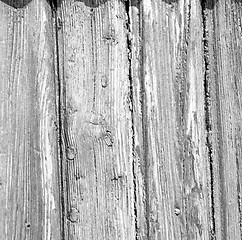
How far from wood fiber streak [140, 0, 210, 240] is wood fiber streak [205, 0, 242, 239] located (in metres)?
0.04

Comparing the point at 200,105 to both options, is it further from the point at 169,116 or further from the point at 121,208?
the point at 121,208

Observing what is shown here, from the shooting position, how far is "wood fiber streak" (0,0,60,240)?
67.0 inches

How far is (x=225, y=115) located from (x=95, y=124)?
0.46 metres

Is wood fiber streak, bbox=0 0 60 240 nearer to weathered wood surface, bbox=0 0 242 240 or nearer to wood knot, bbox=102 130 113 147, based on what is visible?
weathered wood surface, bbox=0 0 242 240

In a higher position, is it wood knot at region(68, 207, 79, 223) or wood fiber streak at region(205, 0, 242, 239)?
wood fiber streak at region(205, 0, 242, 239)

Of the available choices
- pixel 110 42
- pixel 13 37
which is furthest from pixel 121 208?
pixel 13 37

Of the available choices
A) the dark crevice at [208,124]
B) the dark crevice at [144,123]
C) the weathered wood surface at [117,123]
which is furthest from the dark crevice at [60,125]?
Result: the dark crevice at [208,124]

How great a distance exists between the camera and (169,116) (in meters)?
1.77

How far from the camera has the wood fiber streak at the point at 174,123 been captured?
5.77ft

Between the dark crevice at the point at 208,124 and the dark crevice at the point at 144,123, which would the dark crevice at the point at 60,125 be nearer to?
the dark crevice at the point at 144,123

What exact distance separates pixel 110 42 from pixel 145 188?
0.51m

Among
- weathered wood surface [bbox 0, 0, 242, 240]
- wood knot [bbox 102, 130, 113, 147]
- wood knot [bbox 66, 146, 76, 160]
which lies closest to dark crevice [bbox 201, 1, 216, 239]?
weathered wood surface [bbox 0, 0, 242, 240]

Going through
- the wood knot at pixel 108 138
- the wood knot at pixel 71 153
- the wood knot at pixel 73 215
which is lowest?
the wood knot at pixel 73 215

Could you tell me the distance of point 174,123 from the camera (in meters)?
1.78
